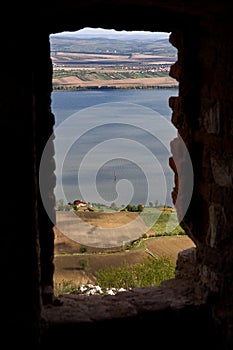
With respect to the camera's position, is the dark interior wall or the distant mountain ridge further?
the distant mountain ridge

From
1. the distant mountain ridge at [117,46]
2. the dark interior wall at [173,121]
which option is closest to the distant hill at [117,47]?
the distant mountain ridge at [117,46]

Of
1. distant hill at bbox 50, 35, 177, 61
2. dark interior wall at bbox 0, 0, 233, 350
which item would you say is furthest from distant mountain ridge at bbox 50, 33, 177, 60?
dark interior wall at bbox 0, 0, 233, 350

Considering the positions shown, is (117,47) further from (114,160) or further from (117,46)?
→ (114,160)

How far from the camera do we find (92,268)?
1023 centimetres

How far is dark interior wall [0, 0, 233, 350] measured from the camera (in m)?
2.19

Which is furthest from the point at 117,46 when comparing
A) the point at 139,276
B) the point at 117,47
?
the point at 139,276

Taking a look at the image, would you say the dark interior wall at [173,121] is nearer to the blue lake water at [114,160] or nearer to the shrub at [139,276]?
the blue lake water at [114,160]

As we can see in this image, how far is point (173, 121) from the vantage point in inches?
127

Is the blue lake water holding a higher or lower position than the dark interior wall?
lower

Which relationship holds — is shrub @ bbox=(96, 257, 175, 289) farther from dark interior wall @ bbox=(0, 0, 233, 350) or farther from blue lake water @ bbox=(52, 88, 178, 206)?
dark interior wall @ bbox=(0, 0, 233, 350)

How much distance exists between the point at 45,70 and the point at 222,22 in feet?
3.08

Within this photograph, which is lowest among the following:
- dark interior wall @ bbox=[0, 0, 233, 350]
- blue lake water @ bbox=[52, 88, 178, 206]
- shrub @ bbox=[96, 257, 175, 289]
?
shrub @ bbox=[96, 257, 175, 289]

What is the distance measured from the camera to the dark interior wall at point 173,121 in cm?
219

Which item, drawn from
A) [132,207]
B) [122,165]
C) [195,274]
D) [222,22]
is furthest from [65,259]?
[222,22]
